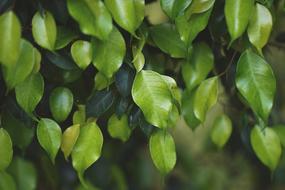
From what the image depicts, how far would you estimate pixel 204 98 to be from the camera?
113 centimetres

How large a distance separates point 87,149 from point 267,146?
41 cm

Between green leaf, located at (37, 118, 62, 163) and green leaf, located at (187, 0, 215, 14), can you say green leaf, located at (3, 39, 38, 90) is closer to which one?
green leaf, located at (37, 118, 62, 163)

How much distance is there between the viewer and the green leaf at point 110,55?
3.28 feet

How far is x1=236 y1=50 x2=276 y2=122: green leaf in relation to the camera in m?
1.03

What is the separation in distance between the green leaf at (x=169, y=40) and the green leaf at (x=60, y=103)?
21 centimetres

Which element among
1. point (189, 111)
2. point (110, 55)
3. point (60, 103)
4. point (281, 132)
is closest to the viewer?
point (110, 55)

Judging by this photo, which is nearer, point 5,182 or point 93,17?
point 93,17

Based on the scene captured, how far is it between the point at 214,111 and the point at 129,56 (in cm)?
208

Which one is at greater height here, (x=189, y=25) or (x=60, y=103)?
(x=189, y=25)

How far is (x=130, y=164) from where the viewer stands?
6.93 ft

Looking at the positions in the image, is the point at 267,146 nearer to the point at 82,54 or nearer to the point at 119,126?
the point at 119,126

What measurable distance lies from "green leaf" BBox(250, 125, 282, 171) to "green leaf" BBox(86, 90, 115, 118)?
0.34 meters

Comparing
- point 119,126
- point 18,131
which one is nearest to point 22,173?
point 18,131

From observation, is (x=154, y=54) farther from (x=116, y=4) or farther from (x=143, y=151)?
(x=143, y=151)
